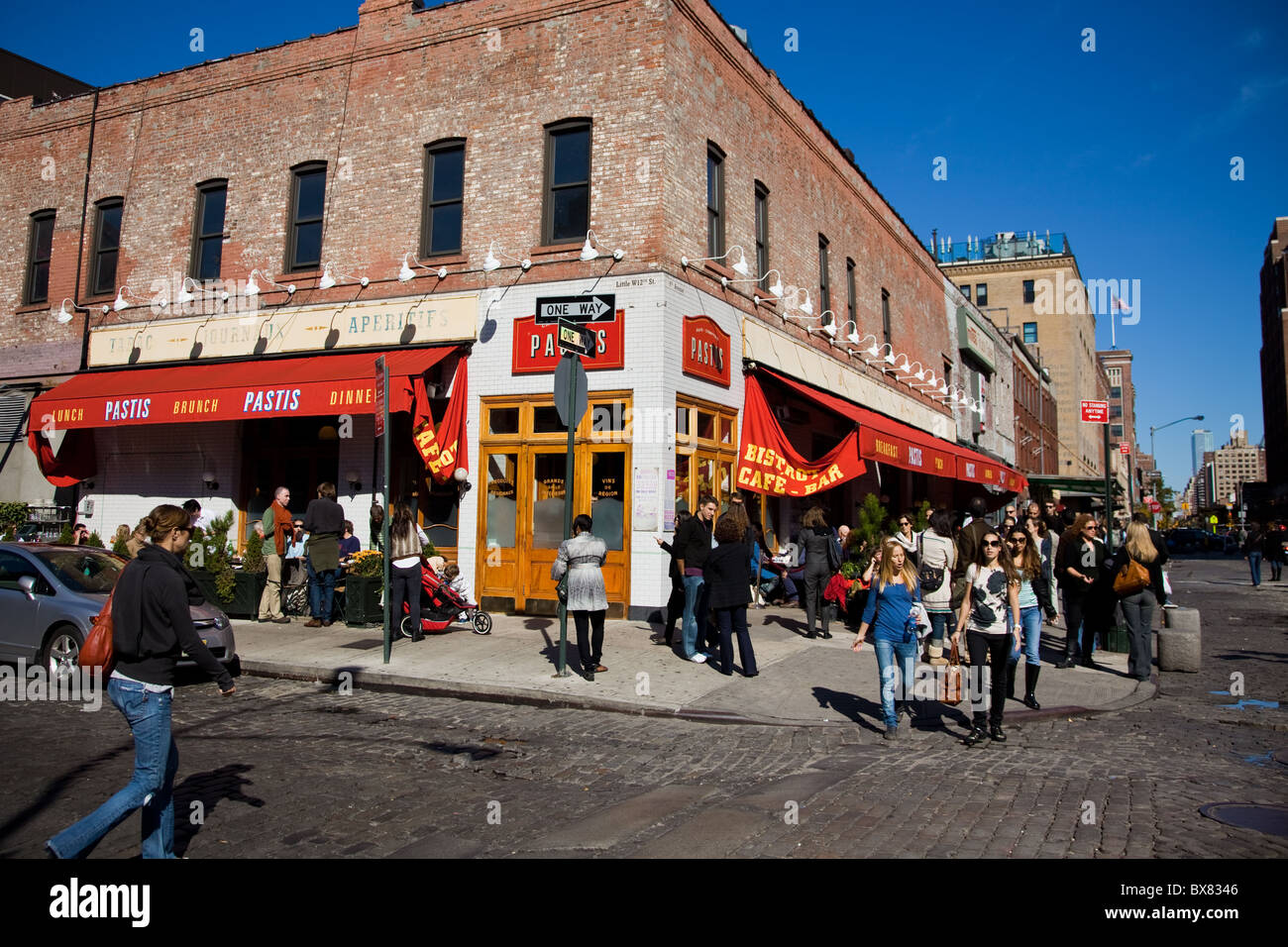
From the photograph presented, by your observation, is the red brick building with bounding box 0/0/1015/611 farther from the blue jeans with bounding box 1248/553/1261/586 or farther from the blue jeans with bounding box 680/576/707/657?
the blue jeans with bounding box 1248/553/1261/586

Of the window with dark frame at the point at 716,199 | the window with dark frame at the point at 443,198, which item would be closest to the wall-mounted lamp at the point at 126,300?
the window with dark frame at the point at 443,198

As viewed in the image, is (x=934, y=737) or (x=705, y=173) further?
(x=705, y=173)

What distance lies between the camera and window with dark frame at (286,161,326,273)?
15.8 meters

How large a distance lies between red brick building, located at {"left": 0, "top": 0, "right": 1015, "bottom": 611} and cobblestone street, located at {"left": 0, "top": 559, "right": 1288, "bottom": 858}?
5.59 metres

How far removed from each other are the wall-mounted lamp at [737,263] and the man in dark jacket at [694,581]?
15.2 feet

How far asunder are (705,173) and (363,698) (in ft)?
32.5

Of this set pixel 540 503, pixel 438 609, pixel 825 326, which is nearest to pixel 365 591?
pixel 438 609

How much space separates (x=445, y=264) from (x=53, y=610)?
25.5ft

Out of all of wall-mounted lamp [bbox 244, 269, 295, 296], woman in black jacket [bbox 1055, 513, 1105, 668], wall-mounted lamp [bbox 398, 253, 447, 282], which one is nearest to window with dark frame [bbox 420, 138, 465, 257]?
wall-mounted lamp [bbox 398, 253, 447, 282]

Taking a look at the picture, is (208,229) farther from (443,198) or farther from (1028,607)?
(1028,607)

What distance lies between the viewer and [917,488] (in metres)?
27.6
